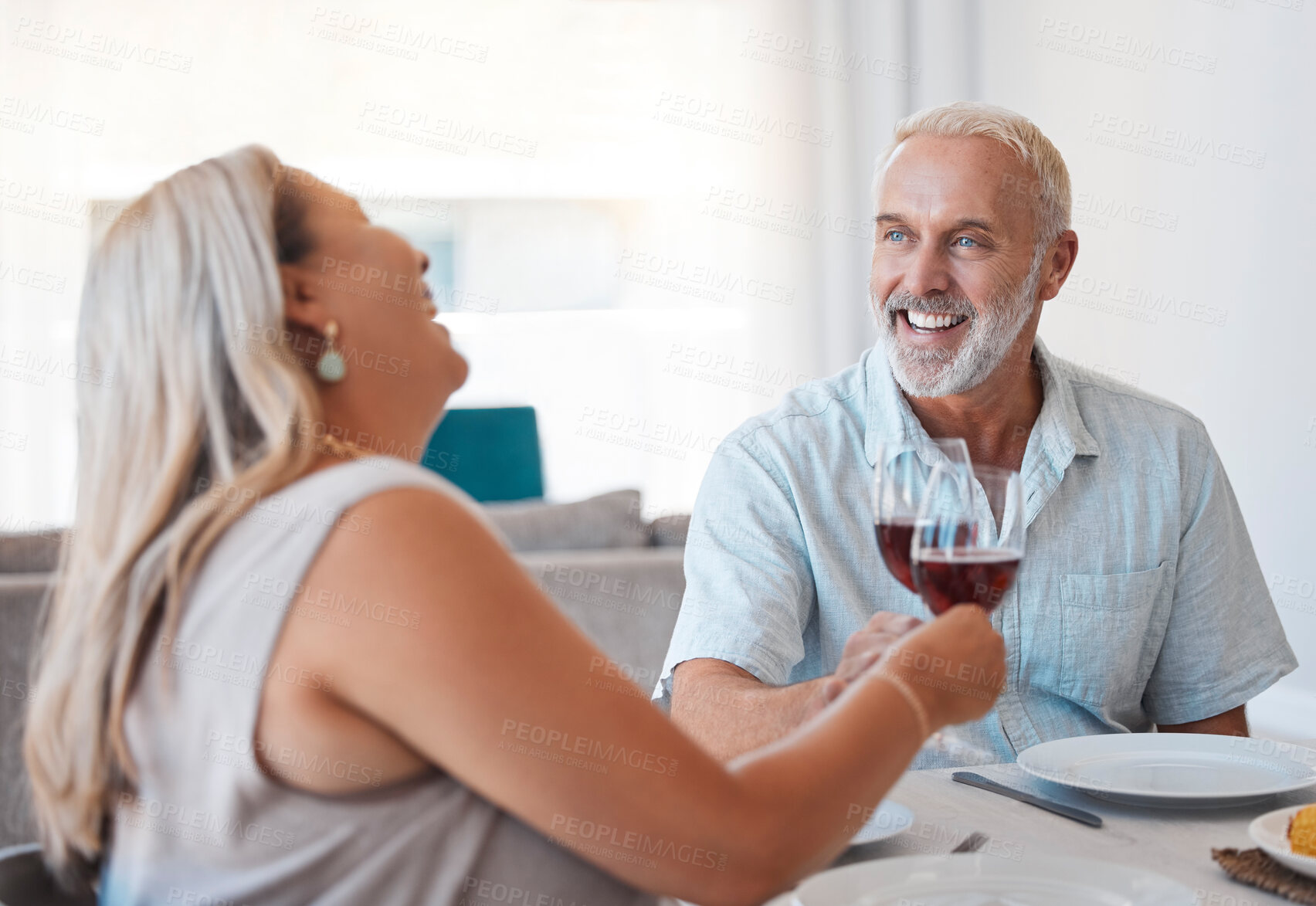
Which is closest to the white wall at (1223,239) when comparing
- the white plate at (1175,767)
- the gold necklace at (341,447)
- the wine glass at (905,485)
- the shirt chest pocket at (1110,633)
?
the shirt chest pocket at (1110,633)

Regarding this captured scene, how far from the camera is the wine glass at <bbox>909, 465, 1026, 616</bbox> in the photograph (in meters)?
0.94

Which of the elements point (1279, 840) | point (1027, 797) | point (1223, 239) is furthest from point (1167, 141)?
point (1279, 840)

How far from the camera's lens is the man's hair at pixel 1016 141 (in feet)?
5.64

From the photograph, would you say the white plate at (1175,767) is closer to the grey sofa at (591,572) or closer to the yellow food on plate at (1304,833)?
the yellow food on plate at (1304,833)

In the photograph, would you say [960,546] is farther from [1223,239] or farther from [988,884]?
[1223,239]

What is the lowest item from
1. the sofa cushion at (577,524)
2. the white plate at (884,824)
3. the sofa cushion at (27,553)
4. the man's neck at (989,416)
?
the sofa cushion at (577,524)

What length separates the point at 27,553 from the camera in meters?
2.44

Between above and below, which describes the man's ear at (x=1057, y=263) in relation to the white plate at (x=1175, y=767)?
above

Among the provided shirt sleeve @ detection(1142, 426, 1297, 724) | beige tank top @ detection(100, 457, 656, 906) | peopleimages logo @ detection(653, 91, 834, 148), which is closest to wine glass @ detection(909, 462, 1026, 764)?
beige tank top @ detection(100, 457, 656, 906)

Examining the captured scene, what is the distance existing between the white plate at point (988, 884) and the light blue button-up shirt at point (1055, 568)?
0.63 meters

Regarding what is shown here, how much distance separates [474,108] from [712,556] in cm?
440

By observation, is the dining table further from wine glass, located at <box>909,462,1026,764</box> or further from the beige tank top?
the beige tank top

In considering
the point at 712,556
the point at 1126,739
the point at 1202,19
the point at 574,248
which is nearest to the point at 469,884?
the point at 1126,739

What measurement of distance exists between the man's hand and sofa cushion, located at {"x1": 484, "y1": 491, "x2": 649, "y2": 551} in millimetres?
1721
